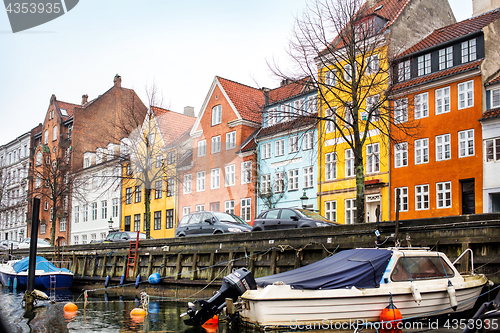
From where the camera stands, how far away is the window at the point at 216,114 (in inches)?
1717

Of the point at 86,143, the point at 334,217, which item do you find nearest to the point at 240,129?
the point at 334,217

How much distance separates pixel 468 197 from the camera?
27.9 m

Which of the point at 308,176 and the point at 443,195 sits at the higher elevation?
the point at 308,176

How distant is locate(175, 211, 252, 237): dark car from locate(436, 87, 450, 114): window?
13.3 meters

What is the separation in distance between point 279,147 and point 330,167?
5132mm

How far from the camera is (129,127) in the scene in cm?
3644

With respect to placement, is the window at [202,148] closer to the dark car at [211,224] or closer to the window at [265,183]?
the window at [265,183]

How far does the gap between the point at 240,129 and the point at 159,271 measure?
19404mm

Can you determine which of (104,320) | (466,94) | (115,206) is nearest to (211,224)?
(104,320)

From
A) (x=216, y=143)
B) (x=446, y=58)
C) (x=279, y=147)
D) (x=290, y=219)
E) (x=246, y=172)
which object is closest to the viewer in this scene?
(x=290, y=219)

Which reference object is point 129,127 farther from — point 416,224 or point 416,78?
point 416,224

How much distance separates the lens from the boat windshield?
40.0 feet

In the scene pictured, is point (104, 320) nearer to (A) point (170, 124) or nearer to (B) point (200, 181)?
(A) point (170, 124)

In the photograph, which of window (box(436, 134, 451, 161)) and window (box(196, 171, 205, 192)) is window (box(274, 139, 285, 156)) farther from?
window (box(436, 134, 451, 161))
